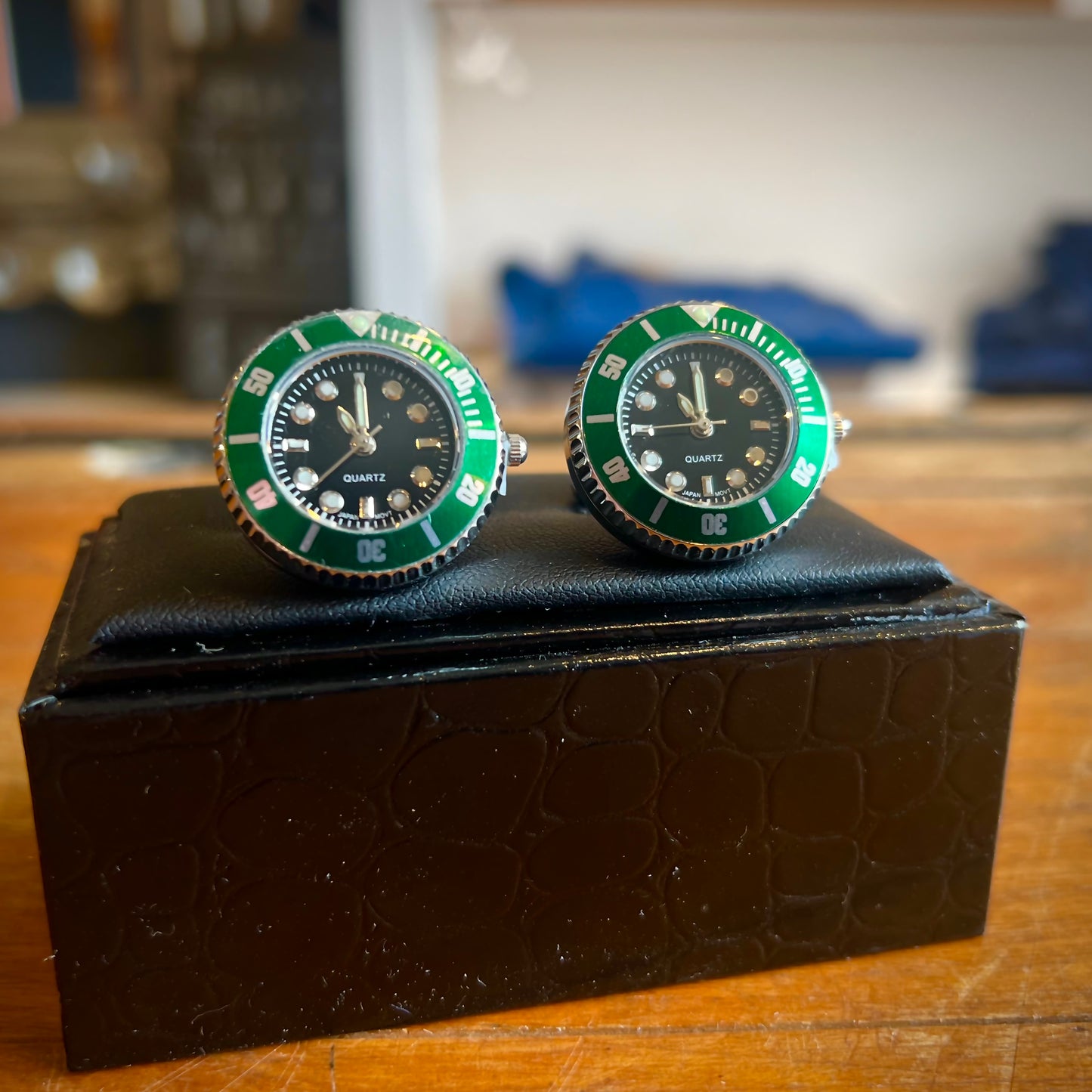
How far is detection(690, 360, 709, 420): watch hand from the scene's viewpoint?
77 centimetres

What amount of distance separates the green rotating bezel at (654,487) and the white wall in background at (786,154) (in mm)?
1987

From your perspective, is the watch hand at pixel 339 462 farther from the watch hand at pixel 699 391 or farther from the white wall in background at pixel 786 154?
the white wall in background at pixel 786 154

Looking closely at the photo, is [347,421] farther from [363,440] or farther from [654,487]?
[654,487]

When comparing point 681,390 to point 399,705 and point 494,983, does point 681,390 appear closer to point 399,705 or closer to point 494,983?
point 399,705

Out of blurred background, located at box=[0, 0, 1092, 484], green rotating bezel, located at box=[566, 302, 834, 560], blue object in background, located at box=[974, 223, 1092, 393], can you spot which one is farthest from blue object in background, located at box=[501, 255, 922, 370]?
green rotating bezel, located at box=[566, 302, 834, 560]

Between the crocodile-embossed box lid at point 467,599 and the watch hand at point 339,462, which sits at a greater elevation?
the watch hand at point 339,462

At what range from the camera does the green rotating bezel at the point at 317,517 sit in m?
0.69

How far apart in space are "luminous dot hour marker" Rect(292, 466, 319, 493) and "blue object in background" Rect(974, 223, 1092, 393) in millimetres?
2259

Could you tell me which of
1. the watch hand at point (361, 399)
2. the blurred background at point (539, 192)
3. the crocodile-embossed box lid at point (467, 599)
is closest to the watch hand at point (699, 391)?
the crocodile-embossed box lid at point (467, 599)

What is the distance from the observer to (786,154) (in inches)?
107

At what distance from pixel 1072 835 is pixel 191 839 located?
70 cm

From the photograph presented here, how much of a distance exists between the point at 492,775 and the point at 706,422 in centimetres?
27

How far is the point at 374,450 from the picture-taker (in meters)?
0.72

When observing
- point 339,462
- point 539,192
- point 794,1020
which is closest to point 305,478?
point 339,462
